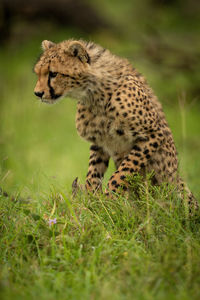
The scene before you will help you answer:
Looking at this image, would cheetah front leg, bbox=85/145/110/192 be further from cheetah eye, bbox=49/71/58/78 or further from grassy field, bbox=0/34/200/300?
cheetah eye, bbox=49/71/58/78

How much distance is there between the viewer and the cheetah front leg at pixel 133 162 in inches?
123

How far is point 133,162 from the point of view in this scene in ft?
10.5

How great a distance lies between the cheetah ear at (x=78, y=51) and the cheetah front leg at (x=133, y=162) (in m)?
0.79

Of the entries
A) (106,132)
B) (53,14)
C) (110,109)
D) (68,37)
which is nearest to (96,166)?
(106,132)

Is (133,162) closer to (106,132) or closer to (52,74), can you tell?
(106,132)

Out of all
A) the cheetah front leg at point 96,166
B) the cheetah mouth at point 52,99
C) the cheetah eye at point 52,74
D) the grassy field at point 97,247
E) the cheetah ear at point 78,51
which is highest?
the cheetah ear at point 78,51

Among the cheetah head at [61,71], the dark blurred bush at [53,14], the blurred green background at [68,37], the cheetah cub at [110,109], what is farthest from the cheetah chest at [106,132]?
the dark blurred bush at [53,14]

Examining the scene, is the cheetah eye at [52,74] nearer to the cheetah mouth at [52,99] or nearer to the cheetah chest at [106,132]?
the cheetah mouth at [52,99]

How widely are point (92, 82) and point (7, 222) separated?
51.9 inches

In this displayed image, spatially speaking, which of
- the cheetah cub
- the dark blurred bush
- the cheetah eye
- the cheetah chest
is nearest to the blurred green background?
the dark blurred bush

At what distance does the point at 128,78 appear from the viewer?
132 inches

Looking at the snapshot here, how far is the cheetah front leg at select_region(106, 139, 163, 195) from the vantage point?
313 centimetres

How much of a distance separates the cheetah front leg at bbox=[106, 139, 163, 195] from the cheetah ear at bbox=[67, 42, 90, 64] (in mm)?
795

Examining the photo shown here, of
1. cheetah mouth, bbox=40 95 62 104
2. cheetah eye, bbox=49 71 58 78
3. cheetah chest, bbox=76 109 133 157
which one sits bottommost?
cheetah chest, bbox=76 109 133 157
